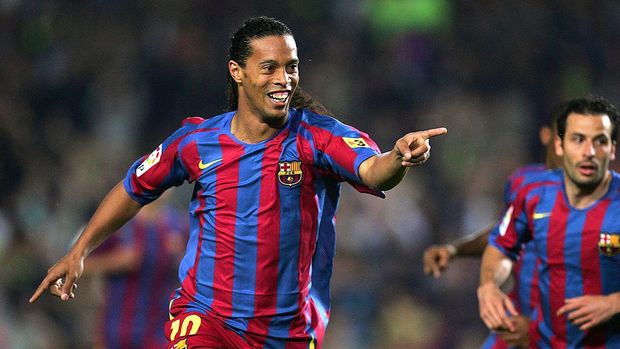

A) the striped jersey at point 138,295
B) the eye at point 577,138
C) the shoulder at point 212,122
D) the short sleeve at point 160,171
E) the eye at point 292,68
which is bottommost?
the striped jersey at point 138,295

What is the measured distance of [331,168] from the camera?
178 inches

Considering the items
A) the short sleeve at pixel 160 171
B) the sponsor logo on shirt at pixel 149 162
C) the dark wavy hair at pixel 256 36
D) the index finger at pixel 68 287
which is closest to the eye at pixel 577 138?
the dark wavy hair at pixel 256 36

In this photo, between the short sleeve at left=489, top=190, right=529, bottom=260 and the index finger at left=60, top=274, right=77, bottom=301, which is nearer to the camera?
the index finger at left=60, top=274, right=77, bottom=301

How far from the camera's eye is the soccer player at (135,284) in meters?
6.93

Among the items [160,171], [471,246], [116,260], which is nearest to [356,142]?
[160,171]

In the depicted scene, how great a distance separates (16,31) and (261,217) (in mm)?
6998

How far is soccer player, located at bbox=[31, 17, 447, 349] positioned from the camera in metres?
4.57

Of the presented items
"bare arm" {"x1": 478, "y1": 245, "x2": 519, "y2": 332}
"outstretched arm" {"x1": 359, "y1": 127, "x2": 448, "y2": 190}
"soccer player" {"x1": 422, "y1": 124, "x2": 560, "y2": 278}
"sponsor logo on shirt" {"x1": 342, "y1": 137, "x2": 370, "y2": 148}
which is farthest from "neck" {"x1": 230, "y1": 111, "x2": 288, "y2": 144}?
"soccer player" {"x1": 422, "y1": 124, "x2": 560, "y2": 278}

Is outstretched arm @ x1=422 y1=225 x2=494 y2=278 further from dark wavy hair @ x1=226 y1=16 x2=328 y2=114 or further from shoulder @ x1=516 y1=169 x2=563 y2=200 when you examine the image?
dark wavy hair @ x1=226 y1=16 x2=328 y2=114

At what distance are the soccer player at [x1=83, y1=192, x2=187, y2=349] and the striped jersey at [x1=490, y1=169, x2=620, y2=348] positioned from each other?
2.33 metres

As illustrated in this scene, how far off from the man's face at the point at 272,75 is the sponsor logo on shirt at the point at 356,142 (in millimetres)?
316

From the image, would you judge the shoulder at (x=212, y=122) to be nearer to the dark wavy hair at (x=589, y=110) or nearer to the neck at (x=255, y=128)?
the neck at (x=255, y=128)

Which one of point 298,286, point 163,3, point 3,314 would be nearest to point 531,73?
point 163,3

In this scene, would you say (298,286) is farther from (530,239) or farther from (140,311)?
(140,311)
